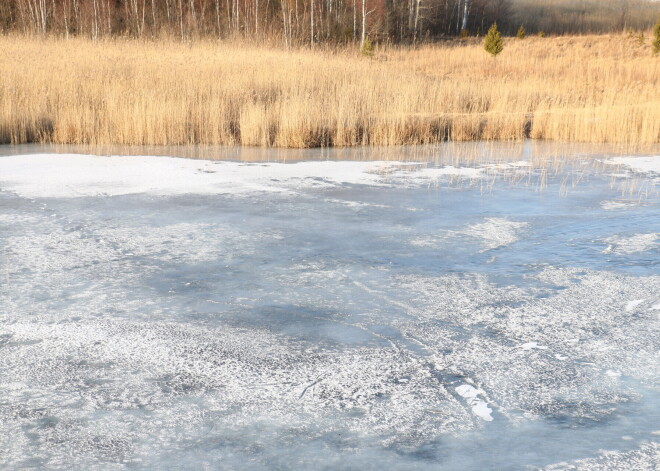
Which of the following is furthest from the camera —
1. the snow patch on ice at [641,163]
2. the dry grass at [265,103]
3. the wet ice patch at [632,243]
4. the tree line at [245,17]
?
the tree line at [245,17]

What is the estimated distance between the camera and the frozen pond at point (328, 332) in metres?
2.12

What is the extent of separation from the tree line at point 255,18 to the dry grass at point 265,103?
32.4 ft

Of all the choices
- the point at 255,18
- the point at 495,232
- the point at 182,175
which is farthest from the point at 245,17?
the point at 495,232

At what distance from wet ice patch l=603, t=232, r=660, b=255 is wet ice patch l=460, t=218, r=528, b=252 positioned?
0.54 metres

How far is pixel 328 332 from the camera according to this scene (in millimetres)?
3000

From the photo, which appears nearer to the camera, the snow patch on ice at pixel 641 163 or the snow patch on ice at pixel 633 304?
the snow patch on ice at pixel 633 304

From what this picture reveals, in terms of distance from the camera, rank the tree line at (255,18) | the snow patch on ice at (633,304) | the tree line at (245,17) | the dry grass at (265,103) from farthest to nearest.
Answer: the tree line at (245,17) < the tree line at (255,18) < the dry grass at (265,103) < the snow patch on ice at (633,304)

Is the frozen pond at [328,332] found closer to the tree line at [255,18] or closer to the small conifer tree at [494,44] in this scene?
the tree line at [255,18]

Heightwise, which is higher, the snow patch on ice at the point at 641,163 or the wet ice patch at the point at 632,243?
the wet ice patch at the point at 632,243

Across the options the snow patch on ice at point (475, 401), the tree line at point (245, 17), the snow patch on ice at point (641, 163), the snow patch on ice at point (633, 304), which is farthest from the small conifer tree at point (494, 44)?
the snow patch on ice at point (475, 401)

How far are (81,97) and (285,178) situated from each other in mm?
4780

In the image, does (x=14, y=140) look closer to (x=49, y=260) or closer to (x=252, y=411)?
(x=49, y=260)

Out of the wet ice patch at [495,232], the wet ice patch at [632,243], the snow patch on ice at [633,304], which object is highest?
the snow patch on ice at [633,304]

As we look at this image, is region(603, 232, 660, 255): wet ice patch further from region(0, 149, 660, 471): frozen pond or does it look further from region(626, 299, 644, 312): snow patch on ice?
region(626, 299, 644, 312): snow patch on ice
